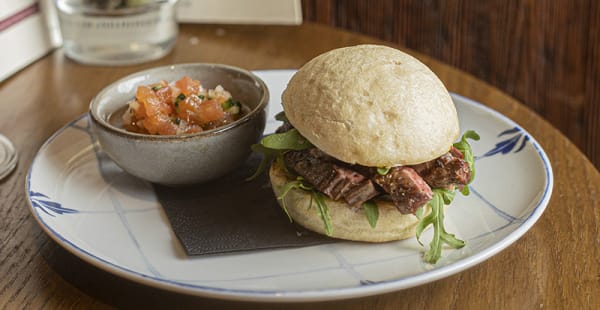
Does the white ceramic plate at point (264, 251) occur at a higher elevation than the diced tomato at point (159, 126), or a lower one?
lower

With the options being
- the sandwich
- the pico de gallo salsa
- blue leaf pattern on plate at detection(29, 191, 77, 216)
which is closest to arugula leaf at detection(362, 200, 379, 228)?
the sandwich

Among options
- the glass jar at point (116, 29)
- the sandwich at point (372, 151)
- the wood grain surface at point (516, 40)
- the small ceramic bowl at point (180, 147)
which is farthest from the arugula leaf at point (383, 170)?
the wood grain surface at point (516, 40)

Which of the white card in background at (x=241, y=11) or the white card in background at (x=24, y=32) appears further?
the white card in background at (x=241, y=11)

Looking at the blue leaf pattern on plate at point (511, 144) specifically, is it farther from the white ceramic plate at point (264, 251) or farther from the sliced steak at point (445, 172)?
the sliced steak at point (445, 172)

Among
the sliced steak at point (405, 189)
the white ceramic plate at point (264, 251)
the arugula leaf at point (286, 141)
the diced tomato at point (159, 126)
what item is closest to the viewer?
the white ceramic plate at point (264, 251)

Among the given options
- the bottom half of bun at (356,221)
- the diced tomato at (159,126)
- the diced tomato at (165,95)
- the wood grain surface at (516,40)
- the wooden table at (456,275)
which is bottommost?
the wood grain surface at (516,40)

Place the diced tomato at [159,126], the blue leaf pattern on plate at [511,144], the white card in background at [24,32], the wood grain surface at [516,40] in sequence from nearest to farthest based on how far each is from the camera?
the diced tomato at [159,126]
the blue leaf pattern on plate at [511,144]
the white card in background at [24,32]
the wood grain surface at [516,40]
